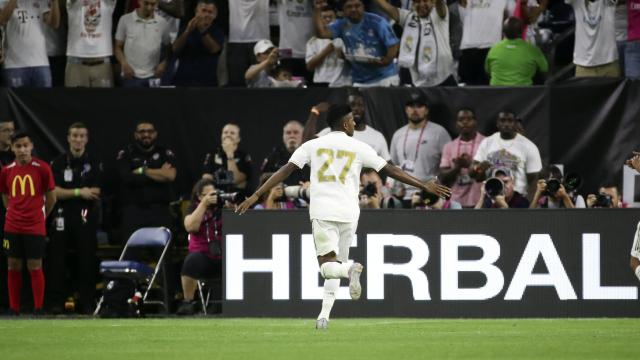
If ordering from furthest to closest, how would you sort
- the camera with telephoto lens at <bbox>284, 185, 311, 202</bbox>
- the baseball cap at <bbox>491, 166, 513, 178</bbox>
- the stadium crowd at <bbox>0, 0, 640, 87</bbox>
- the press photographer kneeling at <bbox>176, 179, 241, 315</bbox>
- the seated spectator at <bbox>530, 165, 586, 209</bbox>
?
the stadium crowd at <bbox>0, 0, 640, 87</bbox> < the press photographer kneeling at <bbox>176, 179, 241, 315</bbox> < the baseball cap at <bbox>491, 166, 513, 178</bbox> < the camera with telephoto lens at <bbox>284, 185, 311, 202</bbox> < the seated spectator at <bbox>530, 165, 586, 209</bbox>

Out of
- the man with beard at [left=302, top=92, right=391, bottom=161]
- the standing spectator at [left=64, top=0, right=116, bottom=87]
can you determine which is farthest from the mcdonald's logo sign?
the man with beard at [left=302, top=92, right=391, bottom=161]

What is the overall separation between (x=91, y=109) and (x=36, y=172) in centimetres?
187

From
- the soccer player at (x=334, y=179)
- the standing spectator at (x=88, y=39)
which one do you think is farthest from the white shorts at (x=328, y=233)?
the standing spectator at (x=88, y=39)

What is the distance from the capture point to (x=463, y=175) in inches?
699

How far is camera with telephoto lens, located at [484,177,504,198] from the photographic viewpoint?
53.9ft

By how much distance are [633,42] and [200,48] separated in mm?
6058

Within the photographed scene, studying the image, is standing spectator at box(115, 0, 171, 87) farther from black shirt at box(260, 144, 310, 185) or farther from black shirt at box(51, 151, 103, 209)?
black shirt at box(260, 144, 310, 185)

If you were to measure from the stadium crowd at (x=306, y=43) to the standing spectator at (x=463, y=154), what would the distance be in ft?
3.56

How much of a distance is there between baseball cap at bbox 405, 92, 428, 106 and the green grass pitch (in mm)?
3787

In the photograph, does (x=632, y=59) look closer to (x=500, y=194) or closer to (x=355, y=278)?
(x=500, y=194)

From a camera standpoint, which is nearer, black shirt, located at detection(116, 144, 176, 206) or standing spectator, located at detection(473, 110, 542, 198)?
standing spectator, located at detection(473, 110, 542, 198)

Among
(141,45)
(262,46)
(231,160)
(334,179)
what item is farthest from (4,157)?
(334,179)

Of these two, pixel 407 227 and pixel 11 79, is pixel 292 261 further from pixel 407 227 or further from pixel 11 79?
pixel 11 79

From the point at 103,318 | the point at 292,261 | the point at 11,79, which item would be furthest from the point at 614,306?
the point at 11,79
